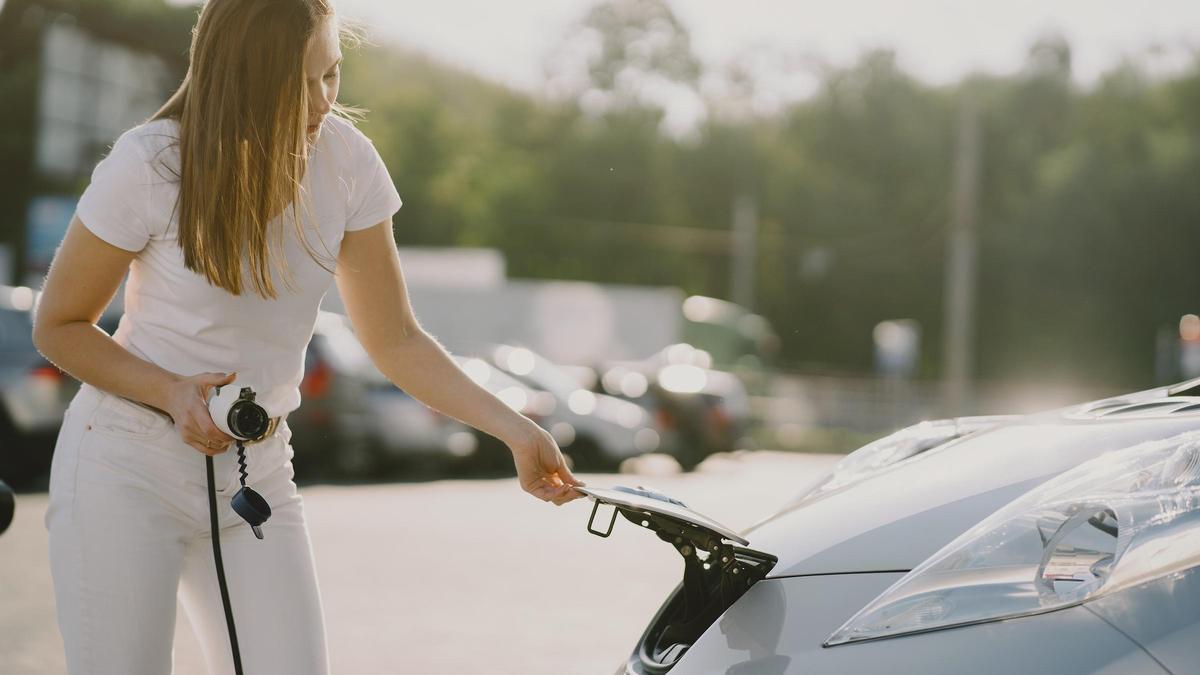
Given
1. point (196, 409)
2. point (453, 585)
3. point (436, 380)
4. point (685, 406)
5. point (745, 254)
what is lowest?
point (745, 254)

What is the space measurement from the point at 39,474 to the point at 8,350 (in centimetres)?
131

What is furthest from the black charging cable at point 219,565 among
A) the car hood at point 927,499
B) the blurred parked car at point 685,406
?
the blurred parked car at point 685,406

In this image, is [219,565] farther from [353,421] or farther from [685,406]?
[685,406]

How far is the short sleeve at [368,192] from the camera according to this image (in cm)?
246

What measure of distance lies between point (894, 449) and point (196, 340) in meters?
1.38

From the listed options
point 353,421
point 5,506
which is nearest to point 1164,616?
point 5,506

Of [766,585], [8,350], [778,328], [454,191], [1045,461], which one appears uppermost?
[1045,461]

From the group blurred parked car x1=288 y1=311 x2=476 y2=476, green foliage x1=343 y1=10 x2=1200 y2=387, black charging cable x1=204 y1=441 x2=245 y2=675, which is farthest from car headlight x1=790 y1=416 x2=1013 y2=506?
green foliage x1=343 y1=10 x2=1200 y2=387

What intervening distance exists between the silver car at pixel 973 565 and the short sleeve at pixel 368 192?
2.00 ft

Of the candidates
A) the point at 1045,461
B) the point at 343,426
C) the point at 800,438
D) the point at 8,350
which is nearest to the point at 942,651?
the point at 1045,461

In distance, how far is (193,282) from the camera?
7.33 feet

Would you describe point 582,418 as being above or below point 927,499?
below

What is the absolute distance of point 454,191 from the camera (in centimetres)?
5791

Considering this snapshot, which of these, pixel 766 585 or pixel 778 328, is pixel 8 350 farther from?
pixel 778 328
